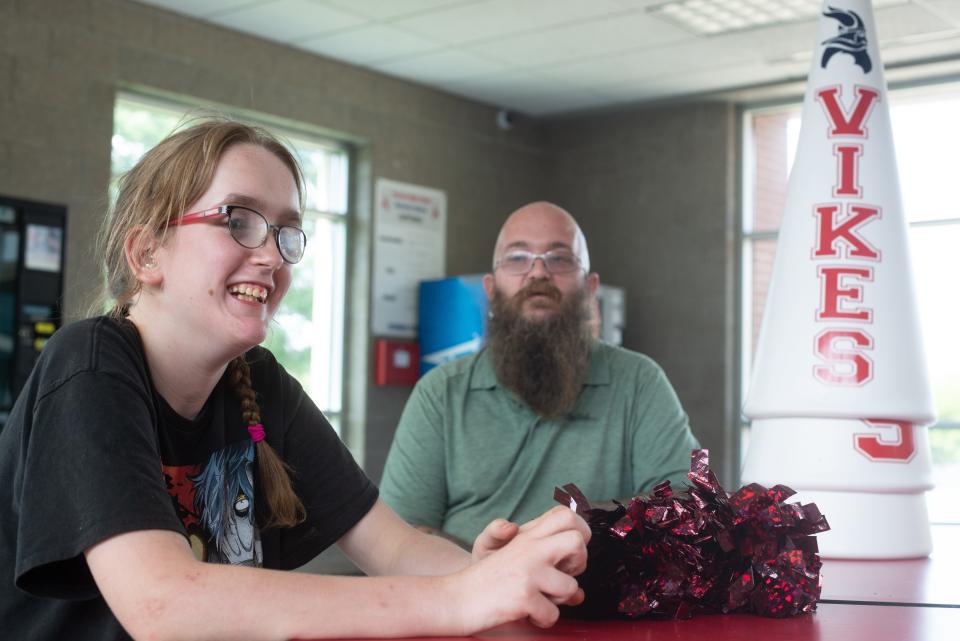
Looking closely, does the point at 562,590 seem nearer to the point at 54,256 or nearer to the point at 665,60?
the point at 54,256

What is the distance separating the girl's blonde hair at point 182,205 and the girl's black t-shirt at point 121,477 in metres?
0.02

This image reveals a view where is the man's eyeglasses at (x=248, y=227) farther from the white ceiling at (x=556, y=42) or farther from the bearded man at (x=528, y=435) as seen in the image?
the white ceiling at (x=556, y=42)

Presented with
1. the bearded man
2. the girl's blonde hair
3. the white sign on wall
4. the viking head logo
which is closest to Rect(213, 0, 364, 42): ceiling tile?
the white sign on wall

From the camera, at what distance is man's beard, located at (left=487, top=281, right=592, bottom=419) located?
7.97 ft

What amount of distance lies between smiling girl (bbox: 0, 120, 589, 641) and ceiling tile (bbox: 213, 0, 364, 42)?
3638 mm

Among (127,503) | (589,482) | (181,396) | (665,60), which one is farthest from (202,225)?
(665,60)

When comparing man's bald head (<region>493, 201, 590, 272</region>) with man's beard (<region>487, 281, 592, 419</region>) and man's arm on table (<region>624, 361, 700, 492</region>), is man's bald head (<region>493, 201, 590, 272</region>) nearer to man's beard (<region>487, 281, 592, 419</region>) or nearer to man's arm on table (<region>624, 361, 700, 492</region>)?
man's beard (<region>487, 281, 592, 419</region>)

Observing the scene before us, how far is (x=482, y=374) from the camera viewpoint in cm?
254

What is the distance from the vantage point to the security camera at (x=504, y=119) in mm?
6785

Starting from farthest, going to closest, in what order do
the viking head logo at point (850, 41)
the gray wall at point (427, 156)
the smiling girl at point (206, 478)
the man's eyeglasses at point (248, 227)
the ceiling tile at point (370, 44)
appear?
1. the ceiling tile at point (370, 44)
2. the gray wall at point (427, 156)
3. the viking head logo at point (850, 41)
4. the man's eyeglasses at point (248, 227)
5. the smiling girl at point (206, 478)

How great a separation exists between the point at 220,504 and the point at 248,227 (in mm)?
354

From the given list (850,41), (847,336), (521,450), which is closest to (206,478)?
(847,336)

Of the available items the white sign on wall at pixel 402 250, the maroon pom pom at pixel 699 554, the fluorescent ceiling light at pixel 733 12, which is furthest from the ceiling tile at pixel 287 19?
the maroon pom pom at pixel 699 554

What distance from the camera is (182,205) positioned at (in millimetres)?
1315
